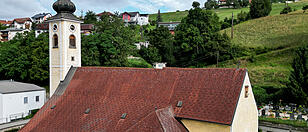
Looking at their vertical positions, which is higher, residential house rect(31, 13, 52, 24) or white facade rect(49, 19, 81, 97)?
residential house rect(31, 13, 52, 24)

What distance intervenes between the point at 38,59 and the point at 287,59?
36.1 meters

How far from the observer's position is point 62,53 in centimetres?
1883

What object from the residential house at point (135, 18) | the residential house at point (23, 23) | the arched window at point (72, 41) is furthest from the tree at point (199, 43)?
the residential house at point (23, 23)

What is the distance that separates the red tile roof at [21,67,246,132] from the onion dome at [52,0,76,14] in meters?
5.40

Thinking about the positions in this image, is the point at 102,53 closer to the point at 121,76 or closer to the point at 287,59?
the point at 121,76

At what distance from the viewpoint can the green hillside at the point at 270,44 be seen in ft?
110

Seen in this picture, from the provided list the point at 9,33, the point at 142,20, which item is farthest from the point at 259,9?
the point at 9,33

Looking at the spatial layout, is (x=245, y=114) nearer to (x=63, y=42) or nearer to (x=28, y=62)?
(x=63, y=42)

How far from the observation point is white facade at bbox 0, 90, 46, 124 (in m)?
25.6

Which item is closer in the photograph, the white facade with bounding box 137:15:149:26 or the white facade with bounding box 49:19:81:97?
the white facade with bounding box 49:19:81:97

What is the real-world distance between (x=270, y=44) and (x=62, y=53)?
3782cm

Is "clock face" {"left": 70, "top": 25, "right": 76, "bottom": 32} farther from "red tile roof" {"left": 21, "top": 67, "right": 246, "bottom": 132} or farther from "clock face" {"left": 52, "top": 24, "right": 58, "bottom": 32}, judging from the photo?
"red tile roof" {"left": 21, "top": 67, "right": 246, "bottom": 132}

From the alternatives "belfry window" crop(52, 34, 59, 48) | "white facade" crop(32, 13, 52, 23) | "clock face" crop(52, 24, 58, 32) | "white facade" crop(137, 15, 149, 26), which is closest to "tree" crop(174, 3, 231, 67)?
"belfry window" crop(52, 34, 59, 48)

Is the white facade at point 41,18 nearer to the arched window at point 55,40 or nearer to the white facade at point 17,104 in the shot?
the white facade at point 17,104
